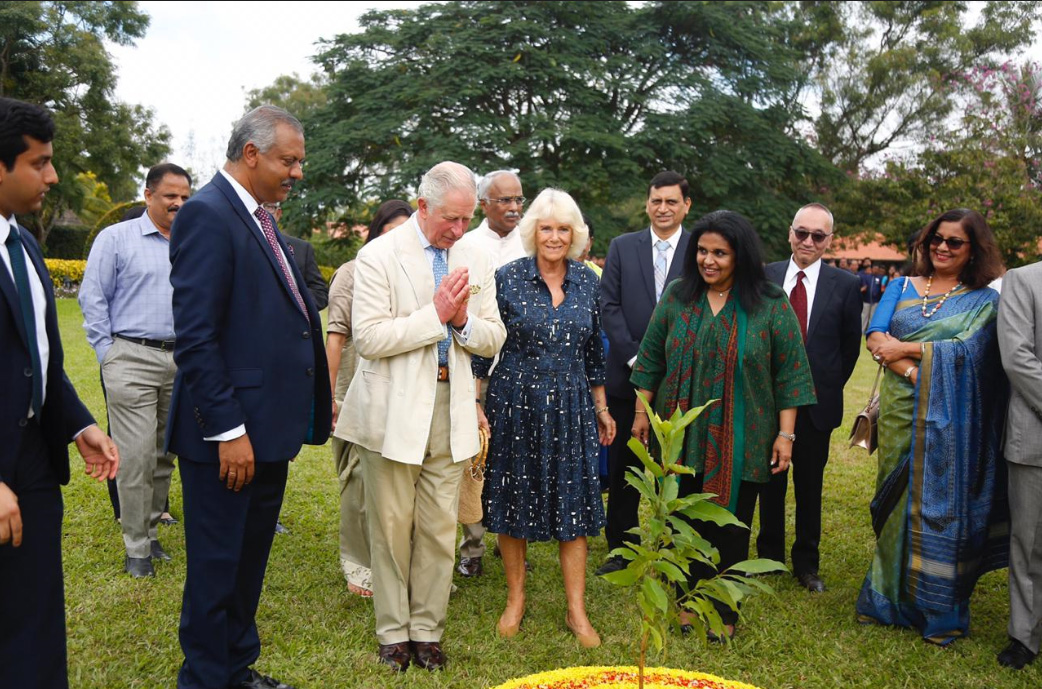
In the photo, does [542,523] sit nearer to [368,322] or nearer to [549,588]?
[549,588]

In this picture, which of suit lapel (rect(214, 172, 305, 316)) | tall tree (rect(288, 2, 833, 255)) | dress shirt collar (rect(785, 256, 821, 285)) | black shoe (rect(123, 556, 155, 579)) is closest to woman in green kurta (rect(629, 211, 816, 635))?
dress shirt collar (rect(785, 256, 821, 285))

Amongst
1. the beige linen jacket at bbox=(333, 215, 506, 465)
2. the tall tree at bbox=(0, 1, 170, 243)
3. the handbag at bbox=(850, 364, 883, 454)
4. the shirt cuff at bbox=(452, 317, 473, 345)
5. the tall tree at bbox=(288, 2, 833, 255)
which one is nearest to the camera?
the beige linen jacket at bbox=(333, 215, 506, 465)

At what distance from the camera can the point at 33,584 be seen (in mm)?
2576

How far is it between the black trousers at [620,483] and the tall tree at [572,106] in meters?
17.9

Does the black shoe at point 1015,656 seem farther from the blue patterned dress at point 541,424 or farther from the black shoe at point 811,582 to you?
the blue patterned dress at point 541,424

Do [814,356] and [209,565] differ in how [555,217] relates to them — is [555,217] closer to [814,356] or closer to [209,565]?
[814,356]

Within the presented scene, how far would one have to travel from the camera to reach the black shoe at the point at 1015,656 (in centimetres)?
400

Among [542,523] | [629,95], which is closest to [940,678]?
[542,523]

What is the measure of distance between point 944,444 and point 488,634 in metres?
2.54

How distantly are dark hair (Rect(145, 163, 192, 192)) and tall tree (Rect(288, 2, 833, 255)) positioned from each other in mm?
17608

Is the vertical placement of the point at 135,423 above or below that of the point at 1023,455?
below

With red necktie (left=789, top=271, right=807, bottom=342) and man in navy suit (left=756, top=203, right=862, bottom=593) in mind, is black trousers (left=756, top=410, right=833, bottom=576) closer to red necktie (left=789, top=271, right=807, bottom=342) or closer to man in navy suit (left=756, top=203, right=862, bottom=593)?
man in navy suit (left=756, top=203, right=862, bottom=593)

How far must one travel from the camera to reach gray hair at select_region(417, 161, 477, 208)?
3688mm

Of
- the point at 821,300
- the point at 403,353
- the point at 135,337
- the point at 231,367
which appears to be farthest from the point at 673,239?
the point at 135,337
